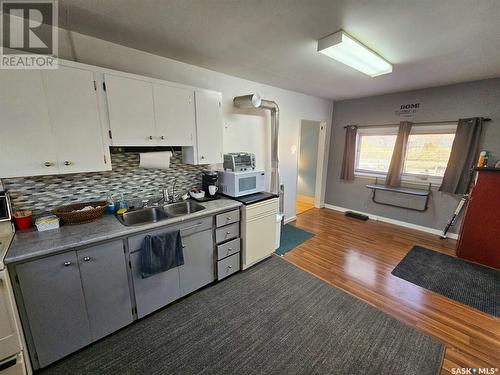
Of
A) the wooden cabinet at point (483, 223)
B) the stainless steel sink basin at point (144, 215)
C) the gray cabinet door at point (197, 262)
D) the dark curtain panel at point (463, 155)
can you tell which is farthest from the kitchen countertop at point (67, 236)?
the dark curtain panel at point (463, 155)

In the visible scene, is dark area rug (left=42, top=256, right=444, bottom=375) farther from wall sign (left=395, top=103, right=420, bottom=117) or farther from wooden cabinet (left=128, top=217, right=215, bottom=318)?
wall sign (left=395, top=103, right=420, bottom=117)

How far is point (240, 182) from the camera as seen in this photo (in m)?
2.61

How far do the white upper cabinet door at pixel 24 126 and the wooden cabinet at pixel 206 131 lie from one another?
1.18 m

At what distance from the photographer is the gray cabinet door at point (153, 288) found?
176cm

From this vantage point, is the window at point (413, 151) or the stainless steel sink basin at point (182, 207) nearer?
the stainless steel sink basin at point (182, 207)

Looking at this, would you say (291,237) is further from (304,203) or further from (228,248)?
(304,203)

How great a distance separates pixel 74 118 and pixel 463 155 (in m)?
5.03

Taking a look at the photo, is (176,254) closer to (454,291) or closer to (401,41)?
(401,41)

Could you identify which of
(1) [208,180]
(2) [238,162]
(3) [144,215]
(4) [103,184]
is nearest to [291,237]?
(2) [238,162]

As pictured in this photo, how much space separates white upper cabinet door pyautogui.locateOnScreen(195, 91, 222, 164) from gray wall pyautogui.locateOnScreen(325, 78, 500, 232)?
335cm

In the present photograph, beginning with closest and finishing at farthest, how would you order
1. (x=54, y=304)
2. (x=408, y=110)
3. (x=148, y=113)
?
(x=54, y=304), (x=148, y=113), (x=408, y=110)

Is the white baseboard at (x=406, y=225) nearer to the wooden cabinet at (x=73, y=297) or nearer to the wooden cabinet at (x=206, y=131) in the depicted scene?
the wooden cabinet at (x=206, y=131)

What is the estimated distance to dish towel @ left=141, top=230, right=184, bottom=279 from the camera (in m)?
1.74

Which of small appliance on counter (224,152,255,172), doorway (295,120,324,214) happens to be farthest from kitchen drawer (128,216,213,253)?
doorway (295,120,324,214)
